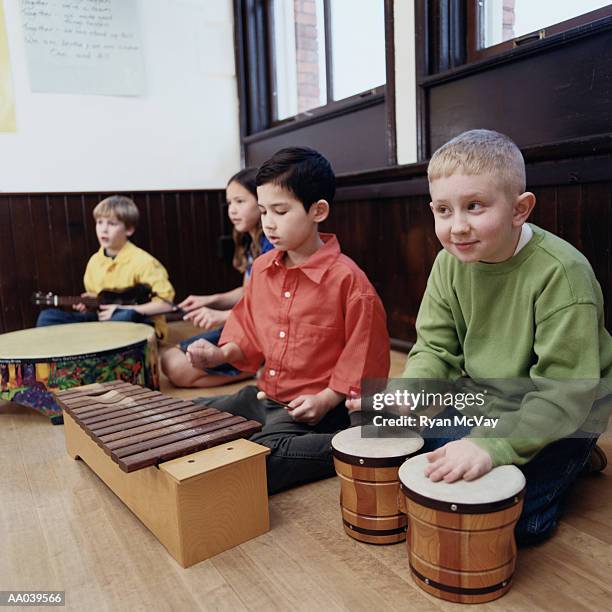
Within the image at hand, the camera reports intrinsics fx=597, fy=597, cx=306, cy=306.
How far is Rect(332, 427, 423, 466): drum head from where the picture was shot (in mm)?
1271

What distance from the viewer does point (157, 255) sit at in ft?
13.5

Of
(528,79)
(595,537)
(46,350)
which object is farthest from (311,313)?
(528,79)

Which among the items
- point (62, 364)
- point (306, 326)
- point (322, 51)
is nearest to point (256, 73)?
point (322, 51)

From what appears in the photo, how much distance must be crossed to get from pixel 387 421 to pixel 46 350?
1.46 m

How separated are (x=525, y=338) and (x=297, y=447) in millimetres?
676

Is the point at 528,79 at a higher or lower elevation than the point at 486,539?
higher

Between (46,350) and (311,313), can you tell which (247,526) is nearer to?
(311,313)

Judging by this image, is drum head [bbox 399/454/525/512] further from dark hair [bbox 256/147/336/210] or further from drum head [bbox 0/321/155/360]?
drum head [bbox 0/321/155/360]

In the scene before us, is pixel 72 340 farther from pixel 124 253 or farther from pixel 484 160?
pixel 484 160

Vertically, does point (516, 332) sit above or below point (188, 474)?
above

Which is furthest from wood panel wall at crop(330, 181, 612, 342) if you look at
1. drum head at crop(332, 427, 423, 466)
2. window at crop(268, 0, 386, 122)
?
drum head at crop(332, 427, 423, 466)

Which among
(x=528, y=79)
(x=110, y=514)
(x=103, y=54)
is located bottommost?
(x=110, y=514)

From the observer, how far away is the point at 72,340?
243 cm

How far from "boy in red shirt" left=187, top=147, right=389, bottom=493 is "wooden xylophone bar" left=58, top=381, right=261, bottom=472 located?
0.61 ft
